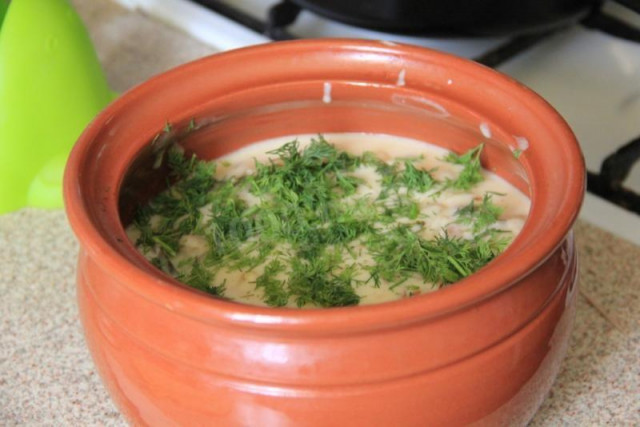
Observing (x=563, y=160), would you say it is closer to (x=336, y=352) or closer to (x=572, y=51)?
(x=336, y=352)

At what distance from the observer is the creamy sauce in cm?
69

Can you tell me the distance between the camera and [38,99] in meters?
1.07

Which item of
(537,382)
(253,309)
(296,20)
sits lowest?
(296,20)

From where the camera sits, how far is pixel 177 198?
0.80m

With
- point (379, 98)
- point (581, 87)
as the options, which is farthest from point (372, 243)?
point (581, 87)

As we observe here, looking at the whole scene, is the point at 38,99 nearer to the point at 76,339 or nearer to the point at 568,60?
the point at 76,339

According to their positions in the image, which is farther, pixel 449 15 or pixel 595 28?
pixel 595 28

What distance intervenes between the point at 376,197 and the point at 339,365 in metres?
0.24

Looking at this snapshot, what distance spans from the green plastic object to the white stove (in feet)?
0.91

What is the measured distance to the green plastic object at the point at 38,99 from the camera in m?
1.05

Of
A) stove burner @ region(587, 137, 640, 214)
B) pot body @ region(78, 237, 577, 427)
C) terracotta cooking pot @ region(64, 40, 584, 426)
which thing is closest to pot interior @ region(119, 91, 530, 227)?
terracotta cooking pot @ region(64, 40, 584, 426)

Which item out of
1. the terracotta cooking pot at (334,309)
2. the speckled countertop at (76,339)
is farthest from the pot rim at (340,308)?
the speckled countertop at (76,339)

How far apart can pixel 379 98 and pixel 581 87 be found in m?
0.51

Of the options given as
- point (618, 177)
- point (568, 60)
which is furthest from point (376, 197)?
point (568, 60)
